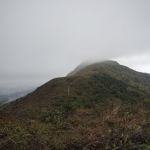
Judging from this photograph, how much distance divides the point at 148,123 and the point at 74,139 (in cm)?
253

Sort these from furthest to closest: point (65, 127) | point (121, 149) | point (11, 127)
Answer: point (65, 127) < point (11, 127) < point (121, 149)

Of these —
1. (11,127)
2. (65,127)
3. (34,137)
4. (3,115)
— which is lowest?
(65,127)

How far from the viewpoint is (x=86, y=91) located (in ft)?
100

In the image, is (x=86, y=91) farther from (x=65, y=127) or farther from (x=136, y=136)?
(x=136, y=136)

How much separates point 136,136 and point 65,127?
307 cm

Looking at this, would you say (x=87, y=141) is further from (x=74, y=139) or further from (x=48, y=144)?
(x=48, y=144)

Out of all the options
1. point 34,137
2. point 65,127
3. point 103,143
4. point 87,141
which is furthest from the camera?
point 65,127

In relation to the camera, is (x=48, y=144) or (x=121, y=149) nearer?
(x=121, y=149)

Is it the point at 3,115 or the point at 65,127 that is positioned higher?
the point at 3,115

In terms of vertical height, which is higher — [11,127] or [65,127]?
[11,127]

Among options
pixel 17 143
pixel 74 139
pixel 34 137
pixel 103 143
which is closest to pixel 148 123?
pixel 103 143

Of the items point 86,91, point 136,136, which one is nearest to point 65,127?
point 136,136

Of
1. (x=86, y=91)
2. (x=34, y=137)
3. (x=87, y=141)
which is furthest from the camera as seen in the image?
(x=86, y=91)

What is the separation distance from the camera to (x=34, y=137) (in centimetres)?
380
